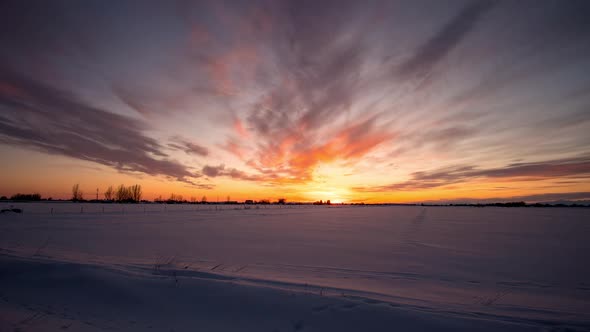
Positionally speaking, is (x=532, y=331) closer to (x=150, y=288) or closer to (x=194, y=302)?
(x=194, y=302)

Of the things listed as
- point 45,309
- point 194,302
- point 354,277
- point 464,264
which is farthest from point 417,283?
point 45,309

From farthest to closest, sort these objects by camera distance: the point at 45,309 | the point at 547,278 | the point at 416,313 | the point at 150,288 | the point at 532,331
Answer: the point at 547,278, the point at 150,288, the point at 45,309, the point at 416,313, the point at 532,331

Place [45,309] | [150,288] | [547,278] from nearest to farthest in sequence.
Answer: [45,309], [150,288], [547,278]

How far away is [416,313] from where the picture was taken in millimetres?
4422

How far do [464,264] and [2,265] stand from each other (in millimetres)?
15297

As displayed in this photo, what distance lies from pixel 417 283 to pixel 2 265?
12240 mm

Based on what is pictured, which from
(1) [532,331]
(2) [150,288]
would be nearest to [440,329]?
(1) [532,331]

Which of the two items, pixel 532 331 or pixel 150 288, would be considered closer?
pixel 532 331

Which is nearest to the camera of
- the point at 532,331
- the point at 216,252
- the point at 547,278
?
the point at 532,331

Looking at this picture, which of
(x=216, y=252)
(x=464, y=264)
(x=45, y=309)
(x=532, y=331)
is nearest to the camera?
(x=532, y=331)

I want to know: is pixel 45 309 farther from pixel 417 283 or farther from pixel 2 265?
pixel 417 283

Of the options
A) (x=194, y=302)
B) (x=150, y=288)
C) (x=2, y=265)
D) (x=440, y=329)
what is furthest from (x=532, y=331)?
(x=2, y=265)

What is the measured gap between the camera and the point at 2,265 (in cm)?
679

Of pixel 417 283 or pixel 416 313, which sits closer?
pixel 416 313
